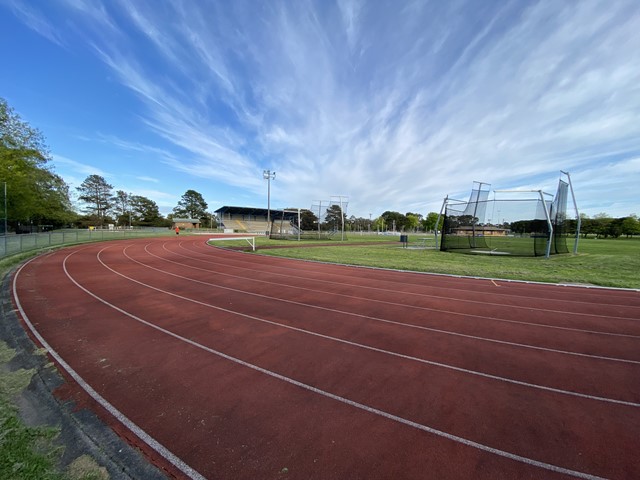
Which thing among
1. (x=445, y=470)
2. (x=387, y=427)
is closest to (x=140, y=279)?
(x=387, y=427)

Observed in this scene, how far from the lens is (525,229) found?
26531 millimetres

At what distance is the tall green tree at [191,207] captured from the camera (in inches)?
4510

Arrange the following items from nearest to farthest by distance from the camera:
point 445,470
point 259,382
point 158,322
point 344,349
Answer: point 445,470 < point 259,382 < point 344,349 < point 158,322

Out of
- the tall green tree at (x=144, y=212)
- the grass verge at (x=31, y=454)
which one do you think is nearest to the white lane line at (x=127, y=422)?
the grass verge at (x=31, y=454)

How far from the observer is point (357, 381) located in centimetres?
379

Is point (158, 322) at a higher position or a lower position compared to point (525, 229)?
lower

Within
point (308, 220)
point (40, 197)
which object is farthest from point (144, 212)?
point (308, 220)

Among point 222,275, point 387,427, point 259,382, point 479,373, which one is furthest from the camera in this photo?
point 222,275

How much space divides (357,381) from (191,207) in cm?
12550

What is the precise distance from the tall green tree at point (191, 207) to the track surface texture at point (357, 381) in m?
117

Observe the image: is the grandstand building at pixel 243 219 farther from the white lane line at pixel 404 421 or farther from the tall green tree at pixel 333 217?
the white lane line at pixel 404 421

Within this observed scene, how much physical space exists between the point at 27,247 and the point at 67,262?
692cm

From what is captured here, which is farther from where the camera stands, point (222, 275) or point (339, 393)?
point (222, 275)

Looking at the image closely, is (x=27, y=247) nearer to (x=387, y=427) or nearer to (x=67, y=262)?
(x=67, y=262)
